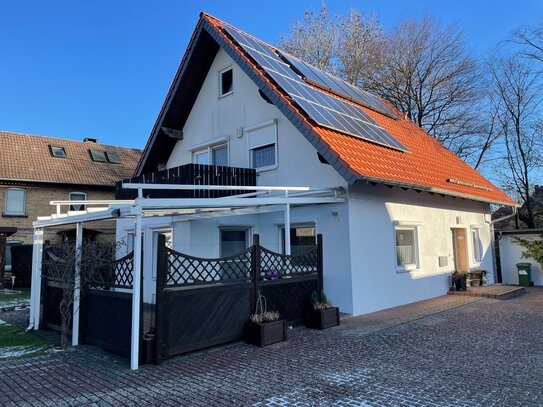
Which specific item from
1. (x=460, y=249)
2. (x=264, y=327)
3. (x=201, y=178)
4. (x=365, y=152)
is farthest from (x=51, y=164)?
(x=460, y=249)

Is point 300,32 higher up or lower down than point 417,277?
higher up

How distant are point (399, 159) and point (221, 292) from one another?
705 centimetres

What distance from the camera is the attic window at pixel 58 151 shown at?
2530 centimetres

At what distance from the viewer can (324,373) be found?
540cm

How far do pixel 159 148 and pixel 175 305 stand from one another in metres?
9.30

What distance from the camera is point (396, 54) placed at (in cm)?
2398

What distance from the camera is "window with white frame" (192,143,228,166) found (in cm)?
1282

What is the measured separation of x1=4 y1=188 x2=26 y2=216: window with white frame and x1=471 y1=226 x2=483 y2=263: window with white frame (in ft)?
72.1

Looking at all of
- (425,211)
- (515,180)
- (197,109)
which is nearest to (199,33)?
(197,109)

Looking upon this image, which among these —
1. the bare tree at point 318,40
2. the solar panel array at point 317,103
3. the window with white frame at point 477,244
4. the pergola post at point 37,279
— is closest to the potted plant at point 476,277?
the window with white frame at point 477,244

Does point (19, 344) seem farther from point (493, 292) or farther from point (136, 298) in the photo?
point (493, 292)

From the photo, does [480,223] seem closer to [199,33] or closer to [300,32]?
[199,33]

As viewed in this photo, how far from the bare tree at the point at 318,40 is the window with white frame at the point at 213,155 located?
13.5 meters

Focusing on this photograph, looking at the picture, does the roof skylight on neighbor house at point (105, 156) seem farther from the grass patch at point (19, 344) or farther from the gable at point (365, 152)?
the grass patch at point (19, 344)
